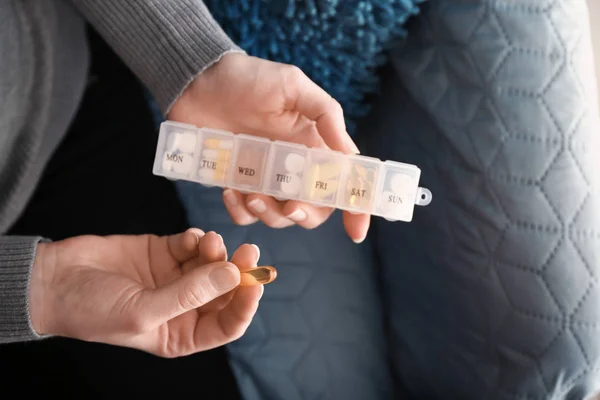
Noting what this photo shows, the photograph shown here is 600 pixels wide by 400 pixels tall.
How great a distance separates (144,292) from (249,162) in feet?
0.58

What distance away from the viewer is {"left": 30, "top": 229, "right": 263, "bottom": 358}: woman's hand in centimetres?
49

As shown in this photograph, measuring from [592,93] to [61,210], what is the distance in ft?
2.33

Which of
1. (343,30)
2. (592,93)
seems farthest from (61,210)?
(592,93)

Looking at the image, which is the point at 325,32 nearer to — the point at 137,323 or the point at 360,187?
the point at 360,187

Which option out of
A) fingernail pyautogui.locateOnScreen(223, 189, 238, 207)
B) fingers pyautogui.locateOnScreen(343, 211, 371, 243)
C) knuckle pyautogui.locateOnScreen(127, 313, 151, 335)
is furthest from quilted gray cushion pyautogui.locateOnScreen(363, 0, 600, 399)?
knuckle pyautogui.locateOnScreen(127, 313, 151, 335)

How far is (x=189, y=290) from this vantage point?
485 millimetres

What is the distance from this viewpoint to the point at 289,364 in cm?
76

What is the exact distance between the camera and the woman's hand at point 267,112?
1.96ft

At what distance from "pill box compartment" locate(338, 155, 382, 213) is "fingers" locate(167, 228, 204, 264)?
0.52 ft

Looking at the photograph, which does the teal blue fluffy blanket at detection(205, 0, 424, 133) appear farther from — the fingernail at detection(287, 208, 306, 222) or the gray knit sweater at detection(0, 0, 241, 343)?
the fingernail at detection(287, 208, 306, 222)

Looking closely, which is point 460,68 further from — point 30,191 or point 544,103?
point 30,191

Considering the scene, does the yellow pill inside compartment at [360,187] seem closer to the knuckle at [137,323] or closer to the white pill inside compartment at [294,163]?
the white pill inside compartment at [294,163]

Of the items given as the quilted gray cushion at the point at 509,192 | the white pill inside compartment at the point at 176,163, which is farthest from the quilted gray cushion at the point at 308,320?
the white pill inside compartment at the point at 176,163

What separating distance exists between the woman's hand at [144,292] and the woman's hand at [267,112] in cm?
8
